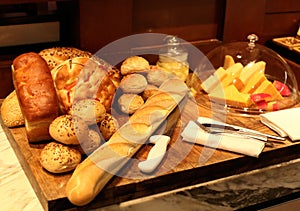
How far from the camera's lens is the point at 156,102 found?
986 mm

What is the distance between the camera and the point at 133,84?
105cm

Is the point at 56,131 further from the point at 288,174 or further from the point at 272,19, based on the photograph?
the point at 272,19

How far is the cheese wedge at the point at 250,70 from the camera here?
1.16 meters

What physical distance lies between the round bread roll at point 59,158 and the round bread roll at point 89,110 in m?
0.06

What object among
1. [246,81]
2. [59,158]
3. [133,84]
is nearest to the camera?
[59,158]

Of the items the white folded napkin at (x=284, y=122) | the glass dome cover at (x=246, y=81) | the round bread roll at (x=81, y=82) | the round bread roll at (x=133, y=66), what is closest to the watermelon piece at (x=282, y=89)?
the glass dome cover at (x=246, y=81)

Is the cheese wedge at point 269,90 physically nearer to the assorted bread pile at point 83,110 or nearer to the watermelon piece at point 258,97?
the watermelon piece at point 258,97

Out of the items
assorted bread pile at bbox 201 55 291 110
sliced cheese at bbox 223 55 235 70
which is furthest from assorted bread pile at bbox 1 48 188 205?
sliced cheese at bbox 223 55 235 70

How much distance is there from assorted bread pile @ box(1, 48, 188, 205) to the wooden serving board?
18 millimetres

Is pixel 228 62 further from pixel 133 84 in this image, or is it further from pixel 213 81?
pixel 133 84

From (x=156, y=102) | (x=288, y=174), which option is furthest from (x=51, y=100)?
(x=288, y=174)

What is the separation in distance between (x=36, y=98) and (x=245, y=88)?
51 cm

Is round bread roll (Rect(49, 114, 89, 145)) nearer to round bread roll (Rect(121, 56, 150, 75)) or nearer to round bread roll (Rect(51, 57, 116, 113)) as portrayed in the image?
round bread roll (Rect(51, 57, 116, 113))

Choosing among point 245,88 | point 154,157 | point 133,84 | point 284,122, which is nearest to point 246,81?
point 245,88
